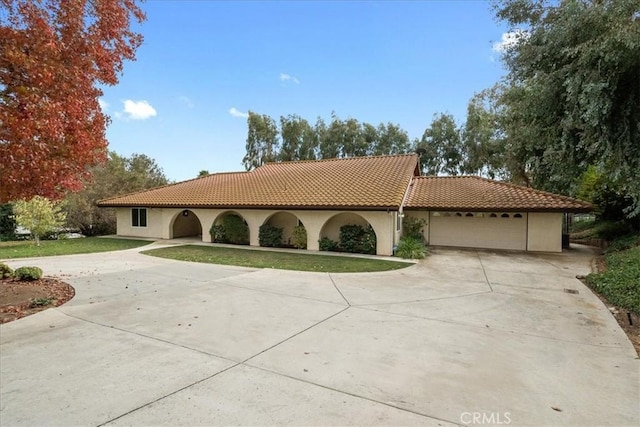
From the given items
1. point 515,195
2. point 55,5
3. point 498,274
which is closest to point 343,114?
point 515,195

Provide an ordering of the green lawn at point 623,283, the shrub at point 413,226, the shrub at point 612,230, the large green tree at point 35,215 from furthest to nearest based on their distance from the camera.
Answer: the large green tree at point 35,215 → the shrub at point 413,226 → the shrub at point 612,230 → the green lawn at point 623,283

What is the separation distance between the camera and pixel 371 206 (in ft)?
43.9

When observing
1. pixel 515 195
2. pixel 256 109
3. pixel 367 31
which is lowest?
pixel 515 195

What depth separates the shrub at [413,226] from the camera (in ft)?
55.2

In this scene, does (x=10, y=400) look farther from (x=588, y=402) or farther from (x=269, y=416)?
(x=588, y=402)

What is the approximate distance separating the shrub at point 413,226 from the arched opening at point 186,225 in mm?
12614

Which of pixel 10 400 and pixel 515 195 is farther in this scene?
pixel 515 195

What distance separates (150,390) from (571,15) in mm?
9604

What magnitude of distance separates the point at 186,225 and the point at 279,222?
296 inches

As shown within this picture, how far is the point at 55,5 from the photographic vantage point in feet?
18.7

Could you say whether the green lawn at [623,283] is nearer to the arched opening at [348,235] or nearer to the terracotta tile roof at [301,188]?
the terracotta tile roof at [301,188]

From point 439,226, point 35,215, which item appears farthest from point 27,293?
point 439,226

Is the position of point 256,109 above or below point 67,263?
above

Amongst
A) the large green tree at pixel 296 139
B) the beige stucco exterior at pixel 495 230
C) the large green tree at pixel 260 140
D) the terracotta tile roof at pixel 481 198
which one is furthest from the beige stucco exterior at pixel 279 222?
the large green tree at pixel 296 139
